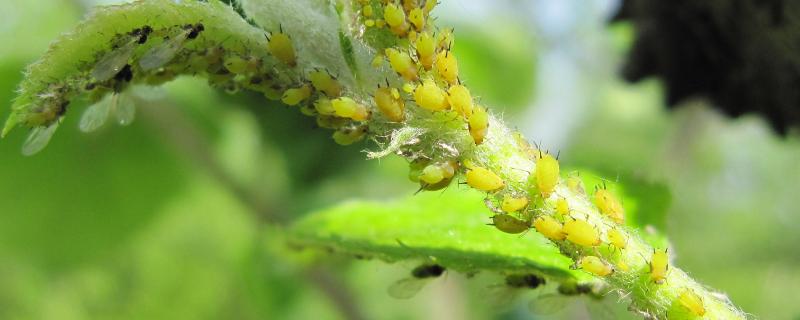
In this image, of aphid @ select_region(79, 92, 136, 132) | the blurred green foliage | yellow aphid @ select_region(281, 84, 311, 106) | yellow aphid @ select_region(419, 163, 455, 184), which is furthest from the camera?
the blurred green foliage

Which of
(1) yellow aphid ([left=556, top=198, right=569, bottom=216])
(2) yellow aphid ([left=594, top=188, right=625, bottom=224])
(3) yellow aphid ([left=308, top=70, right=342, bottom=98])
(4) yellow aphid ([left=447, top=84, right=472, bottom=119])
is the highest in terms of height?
(2) yellow aphid ([left=594, top=188, right=625, bottom=224])

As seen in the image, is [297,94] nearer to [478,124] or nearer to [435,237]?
[478,124]

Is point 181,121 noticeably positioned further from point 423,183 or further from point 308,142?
point 423,183

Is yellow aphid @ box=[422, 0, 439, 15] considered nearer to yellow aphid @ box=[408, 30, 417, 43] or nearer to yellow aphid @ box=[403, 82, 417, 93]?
yellow aphid @ box=[408, 30, 417, 43]

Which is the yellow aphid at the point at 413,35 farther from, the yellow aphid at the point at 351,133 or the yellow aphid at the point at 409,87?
the yellow aphid at the point at 351,133

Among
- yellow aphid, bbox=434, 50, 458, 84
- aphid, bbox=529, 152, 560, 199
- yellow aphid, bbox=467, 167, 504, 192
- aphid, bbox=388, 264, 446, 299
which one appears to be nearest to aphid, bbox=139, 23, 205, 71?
yellow aphid, bbox=434, 50, 458, 84

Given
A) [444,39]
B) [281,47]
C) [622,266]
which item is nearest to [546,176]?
[622,266]

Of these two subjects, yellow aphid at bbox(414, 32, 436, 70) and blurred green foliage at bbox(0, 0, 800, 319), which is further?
blurred green foliage at bbox(0, 0, 800, 319)

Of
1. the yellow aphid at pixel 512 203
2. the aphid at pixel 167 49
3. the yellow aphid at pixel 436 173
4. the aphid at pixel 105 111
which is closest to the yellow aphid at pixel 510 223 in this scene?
the yellow aphid at pixel 512 203
